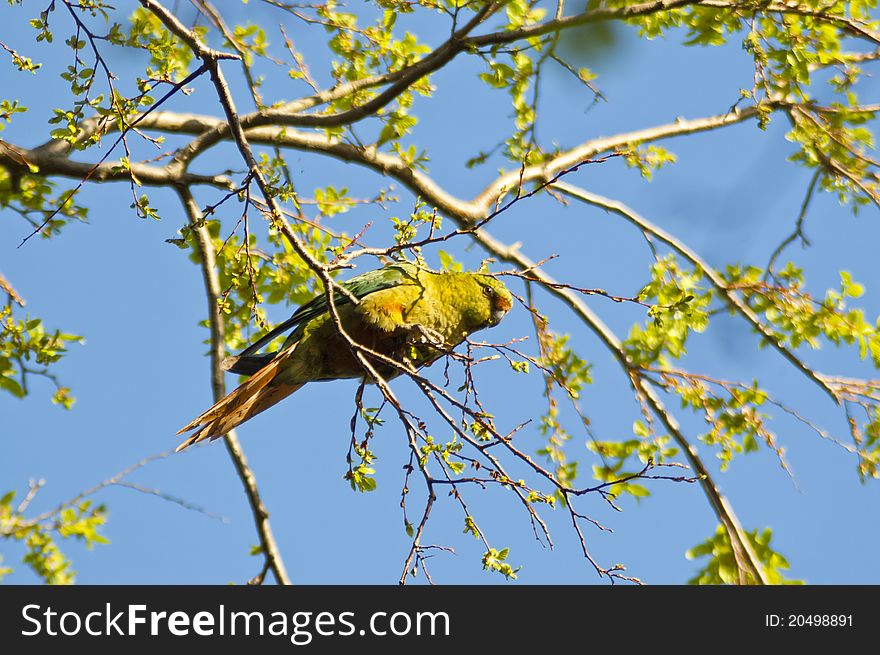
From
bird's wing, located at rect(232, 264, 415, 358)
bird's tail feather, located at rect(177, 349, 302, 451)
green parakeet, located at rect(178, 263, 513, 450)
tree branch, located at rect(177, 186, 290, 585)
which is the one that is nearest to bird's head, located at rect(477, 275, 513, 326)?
green parakeet, located at rect(178, 263, 513, 450)

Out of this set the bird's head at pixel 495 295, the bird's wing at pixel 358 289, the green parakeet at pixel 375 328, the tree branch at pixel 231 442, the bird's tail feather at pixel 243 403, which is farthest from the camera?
the tree branch at pixel 231 442

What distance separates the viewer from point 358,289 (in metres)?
3.95

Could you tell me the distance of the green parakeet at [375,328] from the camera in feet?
12.4

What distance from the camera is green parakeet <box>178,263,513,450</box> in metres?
3.78

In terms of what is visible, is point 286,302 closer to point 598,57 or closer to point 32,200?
point 32,200

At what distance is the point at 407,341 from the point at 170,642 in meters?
1.78

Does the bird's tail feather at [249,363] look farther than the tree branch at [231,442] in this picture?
No

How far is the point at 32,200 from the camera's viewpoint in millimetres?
4500

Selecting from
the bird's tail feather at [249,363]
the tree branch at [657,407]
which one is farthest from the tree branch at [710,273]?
the bird's tail feather at [249,363]

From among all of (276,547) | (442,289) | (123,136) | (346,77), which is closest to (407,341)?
(442,289)

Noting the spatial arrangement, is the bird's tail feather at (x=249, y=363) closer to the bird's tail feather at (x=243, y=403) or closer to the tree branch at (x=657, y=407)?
the bird's tail feather at (x=243, y=403)

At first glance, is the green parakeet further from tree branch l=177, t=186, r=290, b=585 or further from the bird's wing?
tree branch l=177, t=186, r=290, b=585

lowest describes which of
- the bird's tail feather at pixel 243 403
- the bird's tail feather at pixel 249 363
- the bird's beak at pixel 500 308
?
the bird's tail feather at pixel 243 403

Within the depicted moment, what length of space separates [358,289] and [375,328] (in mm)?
250
